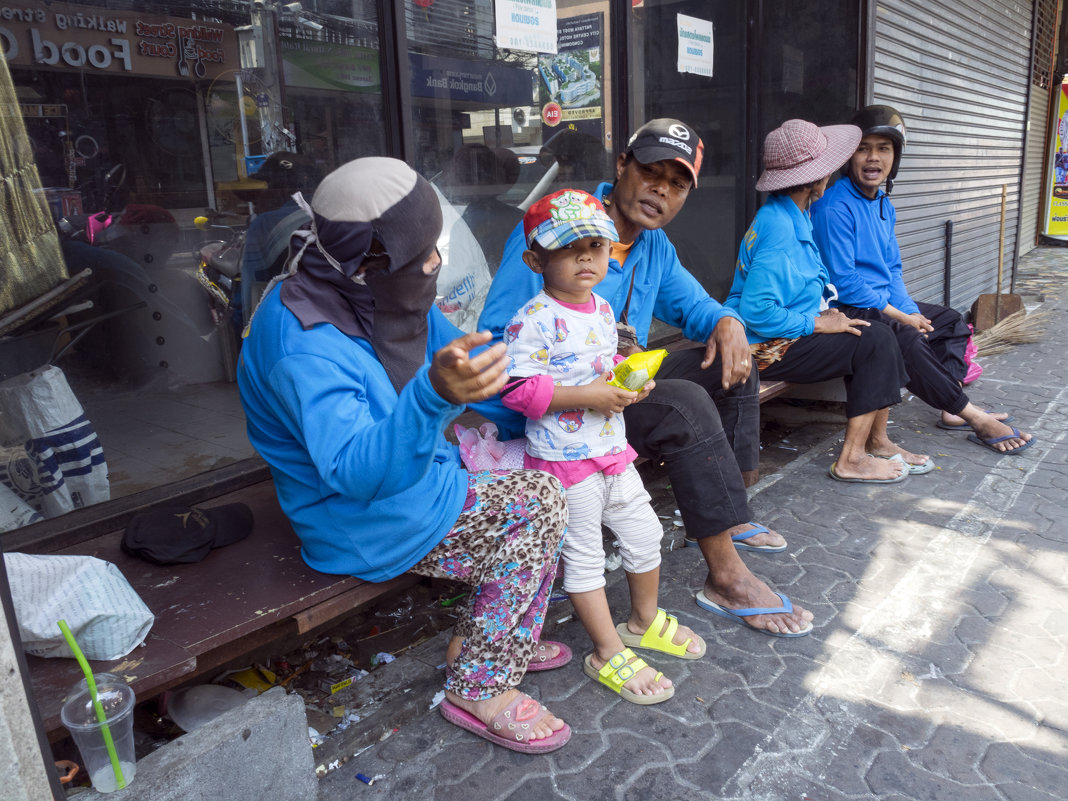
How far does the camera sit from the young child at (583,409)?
2.45 m

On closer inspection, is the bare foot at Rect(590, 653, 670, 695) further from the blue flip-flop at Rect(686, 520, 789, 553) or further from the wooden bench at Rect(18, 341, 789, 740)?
the blue flip-flop at Rect(686, 520, 789, 553)

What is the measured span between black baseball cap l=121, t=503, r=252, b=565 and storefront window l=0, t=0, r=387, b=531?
0.52 meters

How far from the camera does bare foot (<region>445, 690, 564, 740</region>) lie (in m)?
2.38

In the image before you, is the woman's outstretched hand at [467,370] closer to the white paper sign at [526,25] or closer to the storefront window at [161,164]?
the storefront window at [161,164]

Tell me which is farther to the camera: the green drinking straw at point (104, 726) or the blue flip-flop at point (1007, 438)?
the blue flip-flop at point (1007, 438)

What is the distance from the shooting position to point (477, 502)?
2.34m

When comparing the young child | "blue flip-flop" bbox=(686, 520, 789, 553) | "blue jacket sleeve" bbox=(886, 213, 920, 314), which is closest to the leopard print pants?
the young child

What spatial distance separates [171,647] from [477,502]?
835 mm

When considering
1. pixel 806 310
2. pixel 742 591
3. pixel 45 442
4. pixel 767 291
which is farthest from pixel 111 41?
pixel 806 310

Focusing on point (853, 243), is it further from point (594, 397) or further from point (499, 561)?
point (499, 561)

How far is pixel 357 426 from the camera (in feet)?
6.41

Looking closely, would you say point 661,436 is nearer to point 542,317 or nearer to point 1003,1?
point 542,317

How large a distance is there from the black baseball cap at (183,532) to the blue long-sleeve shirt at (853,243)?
3225 millimetres

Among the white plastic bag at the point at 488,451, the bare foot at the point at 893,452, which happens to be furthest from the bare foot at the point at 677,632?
the bare foot at the point at 893,452
